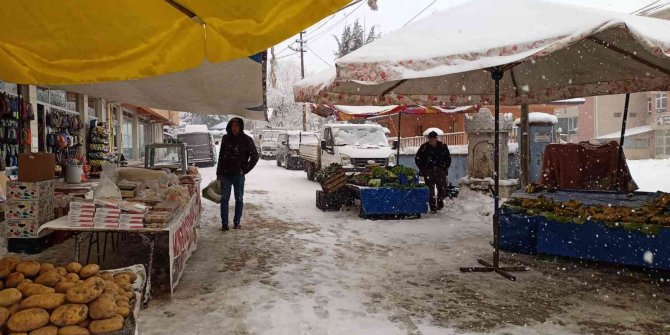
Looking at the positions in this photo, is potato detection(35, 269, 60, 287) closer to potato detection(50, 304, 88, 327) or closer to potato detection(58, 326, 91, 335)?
potato detection(50, 304, 88, 327)

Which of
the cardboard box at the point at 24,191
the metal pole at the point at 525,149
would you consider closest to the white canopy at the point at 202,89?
the cardboard box at the point at 24,191

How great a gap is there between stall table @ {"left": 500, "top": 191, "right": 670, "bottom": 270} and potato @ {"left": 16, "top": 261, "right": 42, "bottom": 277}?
5.74 m

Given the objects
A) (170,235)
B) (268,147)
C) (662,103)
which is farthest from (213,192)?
(662,103)

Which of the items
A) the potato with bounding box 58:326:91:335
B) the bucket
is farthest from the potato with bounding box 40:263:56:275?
the bucket

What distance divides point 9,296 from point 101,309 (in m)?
0.48

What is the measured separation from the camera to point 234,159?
336 inches

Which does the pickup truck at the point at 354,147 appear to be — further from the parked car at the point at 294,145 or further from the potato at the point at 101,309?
the potato at the point at 101,309

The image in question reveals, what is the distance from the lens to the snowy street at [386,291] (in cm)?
429

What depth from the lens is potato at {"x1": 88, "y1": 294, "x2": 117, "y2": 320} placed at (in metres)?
2.38

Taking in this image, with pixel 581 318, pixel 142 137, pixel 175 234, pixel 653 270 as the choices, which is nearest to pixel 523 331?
pixel 581 318

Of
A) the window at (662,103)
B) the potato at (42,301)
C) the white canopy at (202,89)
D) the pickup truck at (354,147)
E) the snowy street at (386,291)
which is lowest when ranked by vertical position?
the snowy street at (386,291)

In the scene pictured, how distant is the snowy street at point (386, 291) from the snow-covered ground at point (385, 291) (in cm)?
1

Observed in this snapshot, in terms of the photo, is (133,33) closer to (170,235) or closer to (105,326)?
(105,326)

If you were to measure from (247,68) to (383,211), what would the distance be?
5246 mm
